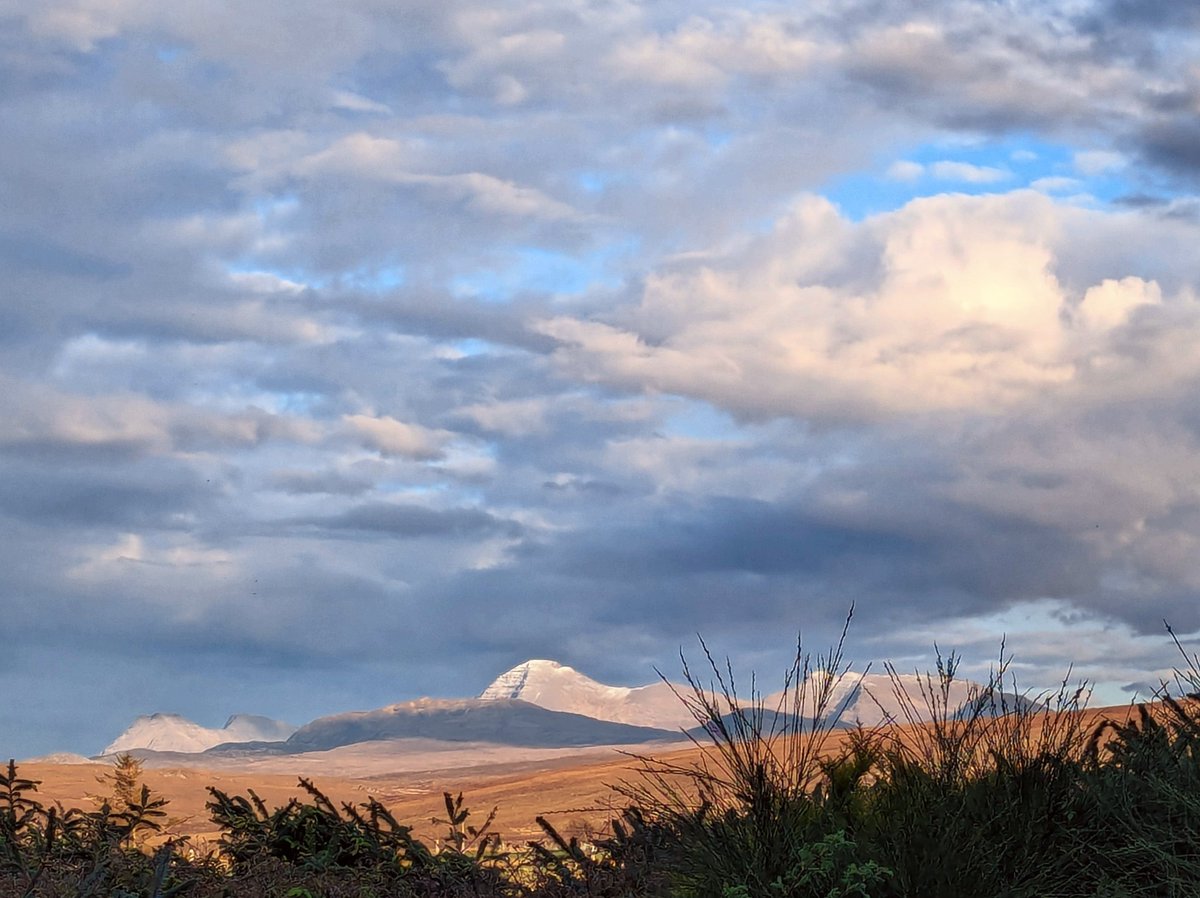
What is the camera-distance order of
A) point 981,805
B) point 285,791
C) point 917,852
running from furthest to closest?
point 285,791 → point 981,805 → point 917,852

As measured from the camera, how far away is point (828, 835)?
7.11 metres

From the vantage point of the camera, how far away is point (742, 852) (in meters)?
7.44

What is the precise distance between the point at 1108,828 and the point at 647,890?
274cm

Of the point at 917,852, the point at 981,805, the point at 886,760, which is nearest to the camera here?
the point at 917,852

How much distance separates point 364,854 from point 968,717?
4.22 meters

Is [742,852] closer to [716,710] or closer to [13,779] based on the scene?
[716,710]

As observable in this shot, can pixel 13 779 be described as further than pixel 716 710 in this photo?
Yes

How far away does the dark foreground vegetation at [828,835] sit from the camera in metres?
7.31

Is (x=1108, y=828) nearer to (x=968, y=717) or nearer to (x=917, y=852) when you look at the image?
(x=968, y=717)

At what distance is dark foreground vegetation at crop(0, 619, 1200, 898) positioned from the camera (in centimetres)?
731

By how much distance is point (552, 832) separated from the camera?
8578 mm

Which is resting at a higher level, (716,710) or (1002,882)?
(716,710)

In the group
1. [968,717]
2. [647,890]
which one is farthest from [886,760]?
[647,890]

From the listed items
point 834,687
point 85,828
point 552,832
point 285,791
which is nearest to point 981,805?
Result: point 834,687
